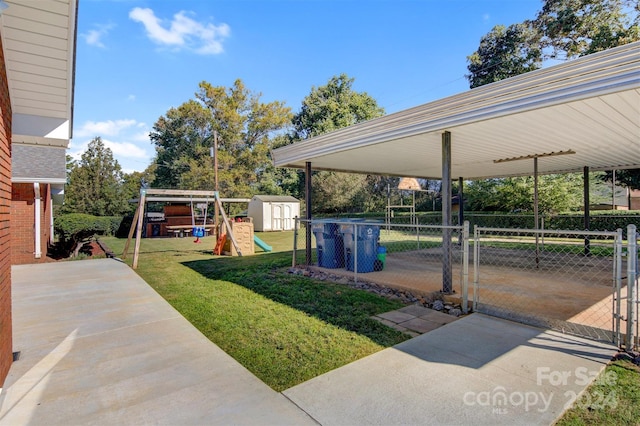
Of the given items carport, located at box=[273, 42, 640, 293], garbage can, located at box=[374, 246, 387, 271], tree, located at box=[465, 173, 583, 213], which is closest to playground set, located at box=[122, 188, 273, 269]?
carport, located at box=[273, 42, 640, 293]

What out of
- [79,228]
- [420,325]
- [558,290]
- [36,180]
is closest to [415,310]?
[420,325]

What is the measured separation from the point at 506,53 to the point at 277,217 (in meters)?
17.2

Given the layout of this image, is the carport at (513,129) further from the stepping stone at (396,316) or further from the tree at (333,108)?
the tree at (333,108)

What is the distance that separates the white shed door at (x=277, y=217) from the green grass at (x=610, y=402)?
20.3 metres

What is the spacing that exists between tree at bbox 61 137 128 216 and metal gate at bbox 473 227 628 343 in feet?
73.6

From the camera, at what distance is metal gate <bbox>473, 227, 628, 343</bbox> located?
3572 mm

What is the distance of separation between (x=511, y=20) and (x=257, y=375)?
23.8 m

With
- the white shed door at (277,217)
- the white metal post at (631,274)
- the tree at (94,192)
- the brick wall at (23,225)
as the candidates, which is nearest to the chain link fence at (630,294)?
the white metal post at (631,274)

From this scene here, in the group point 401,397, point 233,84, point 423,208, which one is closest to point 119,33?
point 401,397

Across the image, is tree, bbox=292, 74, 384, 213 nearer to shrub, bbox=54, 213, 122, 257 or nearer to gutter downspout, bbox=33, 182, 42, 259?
shrub, bbox=54, 213, 122, 257

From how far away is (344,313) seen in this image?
4598 mm

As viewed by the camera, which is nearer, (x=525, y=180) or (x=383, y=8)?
(x=383, y=8)

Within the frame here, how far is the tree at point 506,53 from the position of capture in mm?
18828

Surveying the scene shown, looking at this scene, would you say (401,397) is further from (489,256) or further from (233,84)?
(233,84)
